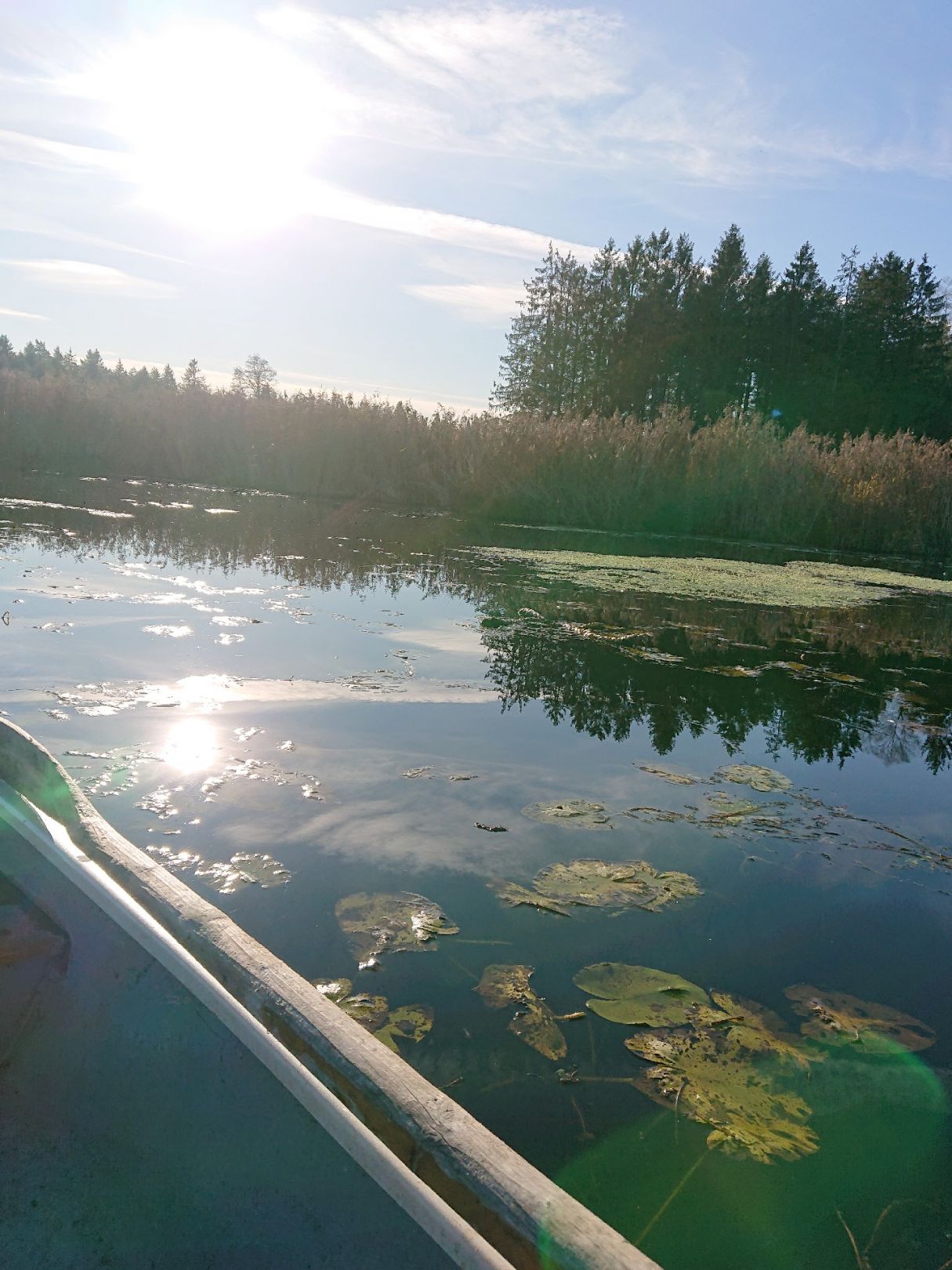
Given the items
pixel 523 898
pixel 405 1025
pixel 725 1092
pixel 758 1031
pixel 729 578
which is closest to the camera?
pixel 725 1092

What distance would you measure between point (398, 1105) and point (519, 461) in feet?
49.8

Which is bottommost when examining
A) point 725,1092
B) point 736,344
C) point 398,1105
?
point 725,1092

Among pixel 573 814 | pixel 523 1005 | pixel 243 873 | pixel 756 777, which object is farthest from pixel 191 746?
pixel 756 777

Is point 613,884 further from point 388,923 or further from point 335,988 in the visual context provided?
point 335,988

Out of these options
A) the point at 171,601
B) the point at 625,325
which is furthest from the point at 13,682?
the point at 625,325

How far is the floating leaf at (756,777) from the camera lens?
3912 millimetres

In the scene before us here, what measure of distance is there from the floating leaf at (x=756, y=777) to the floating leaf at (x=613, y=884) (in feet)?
3.53

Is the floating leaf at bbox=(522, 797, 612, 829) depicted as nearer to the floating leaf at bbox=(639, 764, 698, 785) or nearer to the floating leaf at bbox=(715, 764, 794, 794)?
the floating leaf at bbox=(639, 764, 698, 785)

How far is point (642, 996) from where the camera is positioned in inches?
90.0

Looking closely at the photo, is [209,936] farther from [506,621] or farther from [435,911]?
[506,621]

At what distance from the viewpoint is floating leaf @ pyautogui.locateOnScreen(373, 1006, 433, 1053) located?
203 cm

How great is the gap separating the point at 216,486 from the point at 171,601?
40.8ft

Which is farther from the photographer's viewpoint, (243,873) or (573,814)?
(573,814)

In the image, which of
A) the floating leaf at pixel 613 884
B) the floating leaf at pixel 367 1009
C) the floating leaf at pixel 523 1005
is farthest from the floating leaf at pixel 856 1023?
the floating leaf at pixel 367 1009
